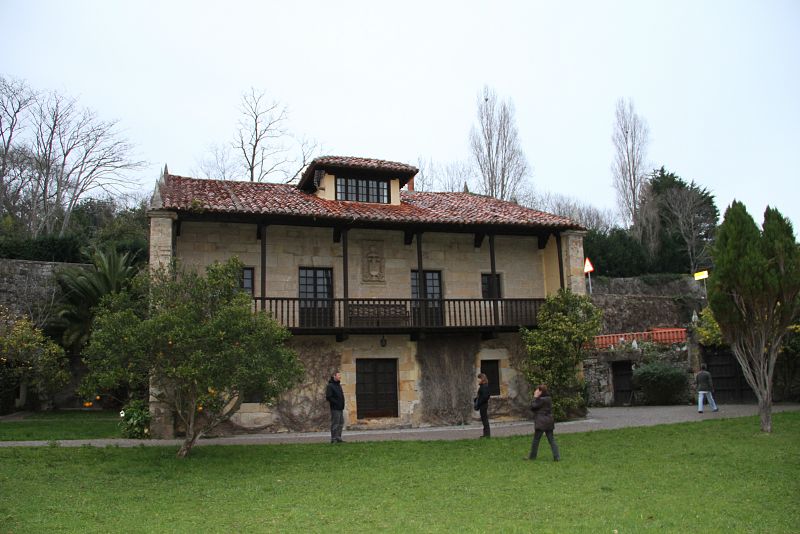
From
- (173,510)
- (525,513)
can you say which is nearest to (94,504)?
(173,510)

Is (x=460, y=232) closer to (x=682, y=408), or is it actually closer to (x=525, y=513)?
(x=682, y=408)

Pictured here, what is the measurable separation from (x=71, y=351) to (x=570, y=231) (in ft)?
59.5

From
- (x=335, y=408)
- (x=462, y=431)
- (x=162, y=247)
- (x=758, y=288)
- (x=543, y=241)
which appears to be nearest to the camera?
(x=758, y=288)

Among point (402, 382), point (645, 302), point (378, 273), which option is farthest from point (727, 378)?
point (378, 273)

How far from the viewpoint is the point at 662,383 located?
2312 cm

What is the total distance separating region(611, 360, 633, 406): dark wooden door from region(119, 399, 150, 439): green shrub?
17021mm

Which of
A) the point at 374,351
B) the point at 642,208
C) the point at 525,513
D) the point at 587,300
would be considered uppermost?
the point at 642,208

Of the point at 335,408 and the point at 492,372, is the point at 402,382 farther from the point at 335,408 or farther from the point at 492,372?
the point at 335,408

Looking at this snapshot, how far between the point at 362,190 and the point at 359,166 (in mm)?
926

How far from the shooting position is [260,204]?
691 inches

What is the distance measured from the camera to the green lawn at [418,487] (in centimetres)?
741

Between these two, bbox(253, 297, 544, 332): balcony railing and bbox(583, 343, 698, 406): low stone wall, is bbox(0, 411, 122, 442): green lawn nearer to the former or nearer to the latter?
bbox(253, 297, 544, 332): balcony railing

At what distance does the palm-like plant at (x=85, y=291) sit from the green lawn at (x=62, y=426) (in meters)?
2.43

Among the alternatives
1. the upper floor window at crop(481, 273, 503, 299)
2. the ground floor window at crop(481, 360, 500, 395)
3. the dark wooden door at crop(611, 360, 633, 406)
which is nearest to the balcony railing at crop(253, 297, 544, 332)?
the upper floor window at crop(481, 273, 503, 299)
